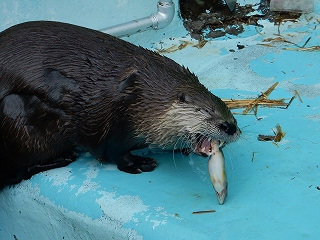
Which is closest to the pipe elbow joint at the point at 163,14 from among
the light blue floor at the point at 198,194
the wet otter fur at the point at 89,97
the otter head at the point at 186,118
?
the light blue floor at the point at 198,194

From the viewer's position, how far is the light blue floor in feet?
9.04

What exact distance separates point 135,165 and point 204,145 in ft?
1.45

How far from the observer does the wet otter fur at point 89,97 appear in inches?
119

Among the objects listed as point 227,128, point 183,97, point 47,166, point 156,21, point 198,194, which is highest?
point 183,97

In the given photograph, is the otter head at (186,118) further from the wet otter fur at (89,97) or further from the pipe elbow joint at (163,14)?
the pipe elbow joint at (163,14)

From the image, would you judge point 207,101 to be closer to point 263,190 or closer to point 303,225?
point 263,190

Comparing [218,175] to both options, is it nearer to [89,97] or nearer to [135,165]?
[135,165]

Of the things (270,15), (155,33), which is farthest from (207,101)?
(270,15)

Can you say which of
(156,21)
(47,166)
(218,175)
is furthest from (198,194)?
(156,21)

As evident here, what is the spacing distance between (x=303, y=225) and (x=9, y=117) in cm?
157

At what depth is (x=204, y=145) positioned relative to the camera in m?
2.96

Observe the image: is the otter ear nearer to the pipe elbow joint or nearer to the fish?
the fish

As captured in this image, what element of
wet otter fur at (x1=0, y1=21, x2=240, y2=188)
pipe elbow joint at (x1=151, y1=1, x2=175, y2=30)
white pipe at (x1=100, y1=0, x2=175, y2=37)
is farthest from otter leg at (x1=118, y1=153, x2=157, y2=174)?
pipe elbow joint at (x1=151, y1=1, x2=175, y2=30)

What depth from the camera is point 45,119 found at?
3109 mm
